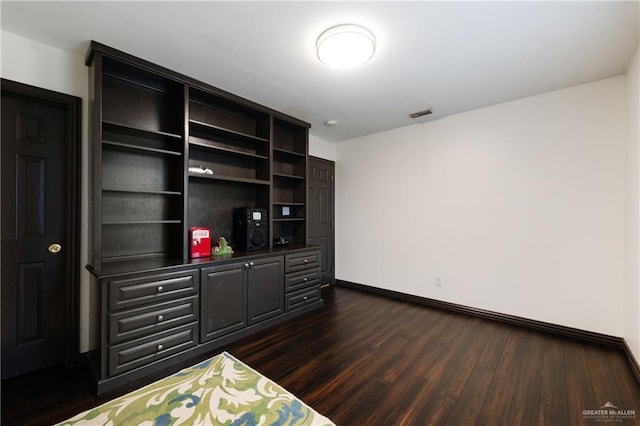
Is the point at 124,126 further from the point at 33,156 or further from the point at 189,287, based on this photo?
the point at 189,287

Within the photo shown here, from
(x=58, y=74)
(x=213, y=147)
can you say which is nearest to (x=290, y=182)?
(x=213, y=147)

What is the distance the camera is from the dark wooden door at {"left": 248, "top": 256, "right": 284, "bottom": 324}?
8.87 ft

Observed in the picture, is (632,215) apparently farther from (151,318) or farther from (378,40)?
(151,318)

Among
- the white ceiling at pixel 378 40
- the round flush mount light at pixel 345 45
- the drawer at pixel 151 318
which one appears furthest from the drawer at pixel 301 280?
the round flush mount light at pixel 345 45

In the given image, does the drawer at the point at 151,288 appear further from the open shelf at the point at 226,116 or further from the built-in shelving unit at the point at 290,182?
the built-in shelving unit at the point at 290,182

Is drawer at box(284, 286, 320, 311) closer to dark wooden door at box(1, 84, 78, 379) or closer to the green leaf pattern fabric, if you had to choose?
the green leaf pattern fabric

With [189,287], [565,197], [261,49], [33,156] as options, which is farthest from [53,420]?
[565,197]

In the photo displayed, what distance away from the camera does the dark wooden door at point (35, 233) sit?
6.28 feet

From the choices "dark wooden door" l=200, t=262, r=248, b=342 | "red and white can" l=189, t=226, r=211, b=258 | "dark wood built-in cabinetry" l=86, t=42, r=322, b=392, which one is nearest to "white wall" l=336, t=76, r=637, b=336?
"dark wood built-in cabinetry" l=86, t=42, r=322, b=392

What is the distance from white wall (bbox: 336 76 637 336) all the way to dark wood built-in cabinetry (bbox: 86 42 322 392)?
1.44 meters

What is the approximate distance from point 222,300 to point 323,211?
7.85 feet

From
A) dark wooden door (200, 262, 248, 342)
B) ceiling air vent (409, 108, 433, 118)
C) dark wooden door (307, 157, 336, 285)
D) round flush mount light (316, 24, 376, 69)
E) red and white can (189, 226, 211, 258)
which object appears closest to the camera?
round flush mount light (316, 24, 376, 69)

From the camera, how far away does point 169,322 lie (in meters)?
2.12

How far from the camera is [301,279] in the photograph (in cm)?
323
